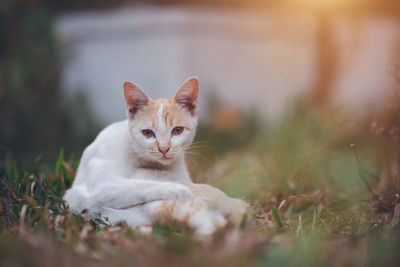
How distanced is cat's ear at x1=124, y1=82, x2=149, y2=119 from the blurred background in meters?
3.29

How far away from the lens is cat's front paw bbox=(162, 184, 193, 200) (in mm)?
1732

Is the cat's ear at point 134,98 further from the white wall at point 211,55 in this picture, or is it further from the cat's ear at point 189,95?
the white wall at point 211,55

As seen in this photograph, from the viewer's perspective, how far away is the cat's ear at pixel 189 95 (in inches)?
79.9

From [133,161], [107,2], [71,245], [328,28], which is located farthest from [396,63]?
[107,2]

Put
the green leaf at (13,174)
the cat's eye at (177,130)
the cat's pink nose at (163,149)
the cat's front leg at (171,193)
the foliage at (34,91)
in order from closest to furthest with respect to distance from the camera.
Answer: the cat's front leg at (171,193)
the cat's pink nose at (163,149)
the cat's eye at (177,130)
the green leaf at (13,174)
the foliage at (34,91)

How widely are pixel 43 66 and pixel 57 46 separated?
36 cm

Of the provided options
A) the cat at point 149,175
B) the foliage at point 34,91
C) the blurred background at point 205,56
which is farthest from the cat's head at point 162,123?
the blurred background at point 205,56

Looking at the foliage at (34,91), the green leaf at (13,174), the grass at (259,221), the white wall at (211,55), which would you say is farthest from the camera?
the white wall at (211,55)

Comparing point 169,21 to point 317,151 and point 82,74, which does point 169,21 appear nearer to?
point 82,74

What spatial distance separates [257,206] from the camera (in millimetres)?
2367

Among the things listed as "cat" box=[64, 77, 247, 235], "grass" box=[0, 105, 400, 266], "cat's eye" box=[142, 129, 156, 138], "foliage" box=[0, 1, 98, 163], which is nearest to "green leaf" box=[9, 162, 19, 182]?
"grass" box=[0, 105, 400, 266]

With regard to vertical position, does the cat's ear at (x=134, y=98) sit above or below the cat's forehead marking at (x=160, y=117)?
above

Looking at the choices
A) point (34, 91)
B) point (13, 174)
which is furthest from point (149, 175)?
point (34, 91)

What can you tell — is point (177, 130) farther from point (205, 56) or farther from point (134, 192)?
point (205, 56)
